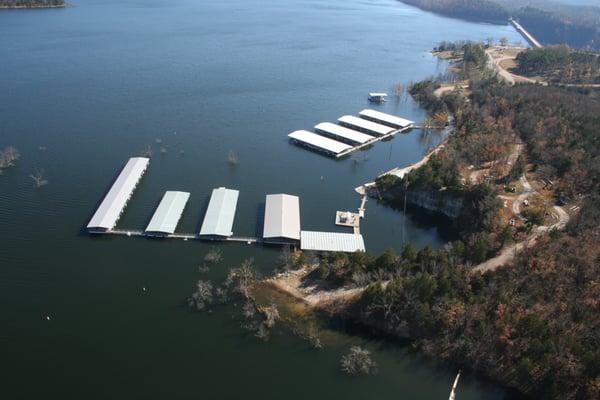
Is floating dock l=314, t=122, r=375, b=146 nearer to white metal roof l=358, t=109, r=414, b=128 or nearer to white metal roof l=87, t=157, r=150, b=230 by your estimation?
white metal roof l=358, t=109, r=414, b=128

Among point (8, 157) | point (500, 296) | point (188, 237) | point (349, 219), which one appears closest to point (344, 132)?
point (349, 219)

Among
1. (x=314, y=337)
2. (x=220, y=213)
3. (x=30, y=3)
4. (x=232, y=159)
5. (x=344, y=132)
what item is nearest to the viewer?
(x=314, y=337)

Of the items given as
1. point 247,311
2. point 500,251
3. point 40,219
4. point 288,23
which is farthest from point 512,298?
point 288,23

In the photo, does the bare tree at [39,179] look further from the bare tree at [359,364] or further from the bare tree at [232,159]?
the bare tree at [359,364]

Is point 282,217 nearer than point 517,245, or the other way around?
point 517,245

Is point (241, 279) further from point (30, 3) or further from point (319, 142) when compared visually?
point (30, 3)

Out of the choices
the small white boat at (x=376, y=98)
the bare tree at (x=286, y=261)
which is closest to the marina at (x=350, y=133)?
the small white boat at (x=376, y=98)
